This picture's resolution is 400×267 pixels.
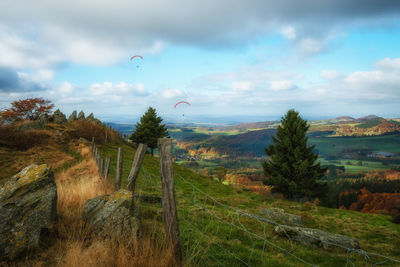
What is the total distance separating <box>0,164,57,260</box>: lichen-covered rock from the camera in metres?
3.43

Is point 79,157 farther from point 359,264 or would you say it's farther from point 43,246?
point 359,264

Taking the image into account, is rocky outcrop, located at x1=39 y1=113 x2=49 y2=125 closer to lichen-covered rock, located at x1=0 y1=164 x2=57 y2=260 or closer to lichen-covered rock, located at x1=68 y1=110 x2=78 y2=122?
lichen-covered rock, located at x1=68 y1=110 x2=78 y2=122

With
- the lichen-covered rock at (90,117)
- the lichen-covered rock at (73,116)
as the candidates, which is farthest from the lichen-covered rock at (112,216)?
the lichen-covered rock at (90,117)

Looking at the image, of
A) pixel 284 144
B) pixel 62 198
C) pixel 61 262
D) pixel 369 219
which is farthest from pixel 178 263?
pixel 284 144

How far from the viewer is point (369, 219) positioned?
1511 centimetres

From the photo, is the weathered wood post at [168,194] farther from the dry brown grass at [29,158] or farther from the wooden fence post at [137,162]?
the dry brown grass at [29,158]

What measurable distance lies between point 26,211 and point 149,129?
42.3 metres

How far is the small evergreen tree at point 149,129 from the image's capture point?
45188 mm

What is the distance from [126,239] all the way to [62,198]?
3.29 metres

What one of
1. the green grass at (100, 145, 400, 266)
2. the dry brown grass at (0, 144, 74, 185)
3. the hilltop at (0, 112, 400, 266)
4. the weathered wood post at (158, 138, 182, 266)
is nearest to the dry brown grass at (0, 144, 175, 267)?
the hilltop at (0, 112, 400, 266)

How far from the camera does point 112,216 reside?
3.99 metres

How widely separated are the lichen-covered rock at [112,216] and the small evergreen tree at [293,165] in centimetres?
2626

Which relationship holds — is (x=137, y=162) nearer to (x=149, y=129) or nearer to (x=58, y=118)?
(x=58, y=118)

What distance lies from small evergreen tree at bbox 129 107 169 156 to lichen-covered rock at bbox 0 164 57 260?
135ft
